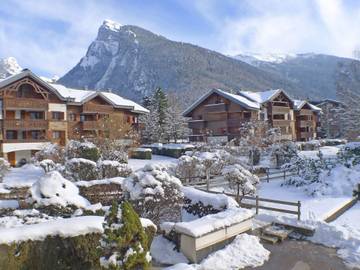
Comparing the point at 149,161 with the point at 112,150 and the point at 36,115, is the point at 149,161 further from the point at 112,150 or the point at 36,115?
the point at 36,115

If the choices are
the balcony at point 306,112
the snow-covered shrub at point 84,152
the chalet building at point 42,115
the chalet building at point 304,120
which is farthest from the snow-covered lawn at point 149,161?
the balcony at point 306,112

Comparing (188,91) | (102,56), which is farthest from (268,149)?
(102,56)

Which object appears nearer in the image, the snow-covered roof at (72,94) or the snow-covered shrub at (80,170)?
the snow-covered shrub at (80,170)

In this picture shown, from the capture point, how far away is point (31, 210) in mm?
11031

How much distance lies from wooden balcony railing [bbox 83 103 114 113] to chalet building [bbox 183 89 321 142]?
45.1 ft

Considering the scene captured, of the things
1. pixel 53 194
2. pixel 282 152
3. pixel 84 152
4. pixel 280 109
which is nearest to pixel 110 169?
pixel 84 152

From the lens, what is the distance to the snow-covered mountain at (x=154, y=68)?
409 feet

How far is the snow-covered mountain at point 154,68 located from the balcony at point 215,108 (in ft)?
170

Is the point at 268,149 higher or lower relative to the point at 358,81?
lower

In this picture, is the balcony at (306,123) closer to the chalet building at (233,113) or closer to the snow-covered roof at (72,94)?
the chalet building at (233,113)

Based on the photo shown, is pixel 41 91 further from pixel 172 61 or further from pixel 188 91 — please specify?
pixel 172 61

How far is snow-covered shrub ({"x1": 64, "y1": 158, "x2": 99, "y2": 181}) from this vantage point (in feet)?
61.2

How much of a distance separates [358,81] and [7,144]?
5634cm

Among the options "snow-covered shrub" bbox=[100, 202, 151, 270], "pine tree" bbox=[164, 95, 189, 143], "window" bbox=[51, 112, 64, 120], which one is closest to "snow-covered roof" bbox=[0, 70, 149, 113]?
"window" bbox=[51, 112, 64, 120]
